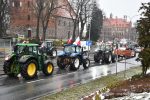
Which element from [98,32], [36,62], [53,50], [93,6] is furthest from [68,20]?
[36,62]

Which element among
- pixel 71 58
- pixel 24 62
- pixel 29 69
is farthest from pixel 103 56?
pixel 24 62

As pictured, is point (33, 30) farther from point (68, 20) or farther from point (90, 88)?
point (90, 88)

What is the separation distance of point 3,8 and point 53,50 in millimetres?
18478

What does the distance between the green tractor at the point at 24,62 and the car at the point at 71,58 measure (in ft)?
17.4

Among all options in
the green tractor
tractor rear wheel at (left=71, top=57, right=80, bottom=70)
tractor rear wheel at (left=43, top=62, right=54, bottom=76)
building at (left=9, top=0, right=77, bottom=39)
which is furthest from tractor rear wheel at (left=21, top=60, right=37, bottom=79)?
building at (left=9, top=0, right=77, bottom=39)

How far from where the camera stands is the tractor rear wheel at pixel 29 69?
22688 millimetres

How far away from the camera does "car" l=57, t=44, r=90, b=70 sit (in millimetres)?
30116

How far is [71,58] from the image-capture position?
3020 cm

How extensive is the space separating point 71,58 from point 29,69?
7410mm

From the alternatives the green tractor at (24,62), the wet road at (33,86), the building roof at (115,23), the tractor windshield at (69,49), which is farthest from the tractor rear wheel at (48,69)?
the building roof at (115,23)

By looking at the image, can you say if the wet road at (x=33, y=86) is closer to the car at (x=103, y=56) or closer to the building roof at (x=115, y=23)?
the car at (x=103, y=56)

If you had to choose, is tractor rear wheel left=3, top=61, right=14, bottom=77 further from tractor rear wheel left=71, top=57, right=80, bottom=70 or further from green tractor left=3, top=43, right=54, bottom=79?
tractor rear wheel left=71, top=57, right=80, bottom=70

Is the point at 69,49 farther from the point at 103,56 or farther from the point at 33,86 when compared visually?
the point at 33,86

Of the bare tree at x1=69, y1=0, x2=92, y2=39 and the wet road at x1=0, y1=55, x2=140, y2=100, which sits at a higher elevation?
the bare tree at x1=69, y1=0, x2=92, y2=39
